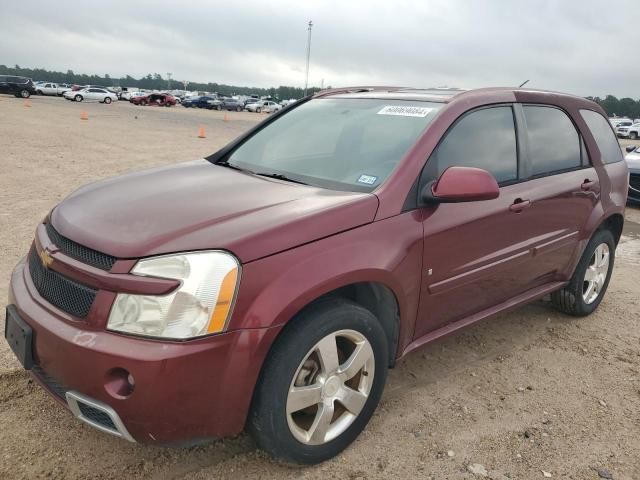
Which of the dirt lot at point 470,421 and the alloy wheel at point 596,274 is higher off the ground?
the alloy wheel at point 596,274

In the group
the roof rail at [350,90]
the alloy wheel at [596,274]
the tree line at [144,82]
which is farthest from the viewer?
the tree line at [144,82]

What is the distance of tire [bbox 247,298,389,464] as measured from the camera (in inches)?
86.5

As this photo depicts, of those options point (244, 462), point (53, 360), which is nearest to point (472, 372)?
point (244, 462)

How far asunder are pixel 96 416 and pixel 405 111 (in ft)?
7.39

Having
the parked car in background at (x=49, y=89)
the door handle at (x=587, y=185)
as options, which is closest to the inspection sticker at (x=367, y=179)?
the door handle at (x=587, y=185)

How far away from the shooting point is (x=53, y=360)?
84.7 inches

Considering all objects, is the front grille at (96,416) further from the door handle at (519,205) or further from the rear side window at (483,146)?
the door handle at (519,205)

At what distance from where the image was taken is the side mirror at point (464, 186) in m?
2.62

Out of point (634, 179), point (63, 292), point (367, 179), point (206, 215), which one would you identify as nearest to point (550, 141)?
point (367, 179)

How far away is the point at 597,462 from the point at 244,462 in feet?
5.69

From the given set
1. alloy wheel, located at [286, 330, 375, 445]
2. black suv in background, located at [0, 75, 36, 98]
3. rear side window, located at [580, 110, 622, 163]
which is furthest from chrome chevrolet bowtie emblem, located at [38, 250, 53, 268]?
black suv in background, located at [0, 75, 36, 98]

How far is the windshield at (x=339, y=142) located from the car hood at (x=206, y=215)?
0.23 meters

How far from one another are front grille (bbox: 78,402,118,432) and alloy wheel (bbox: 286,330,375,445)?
2.30 ft

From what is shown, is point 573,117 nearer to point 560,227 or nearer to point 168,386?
point 560,227
